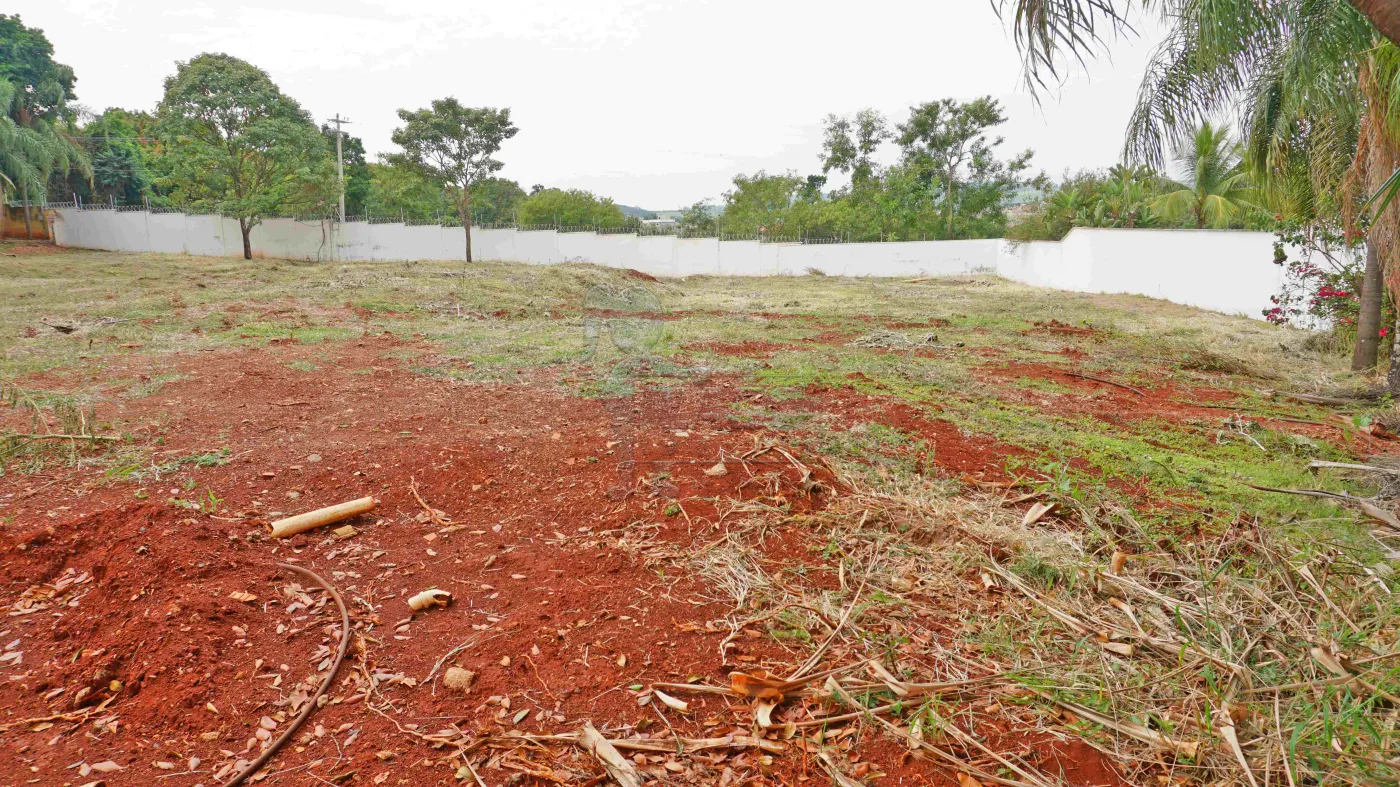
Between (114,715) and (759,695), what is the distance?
1830 mm

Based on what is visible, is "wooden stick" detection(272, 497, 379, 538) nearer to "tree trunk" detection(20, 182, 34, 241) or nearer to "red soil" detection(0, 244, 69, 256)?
"red soil" detection(0, 244, 69, 256)

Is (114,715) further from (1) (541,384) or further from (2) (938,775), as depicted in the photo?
(1) (541,384)

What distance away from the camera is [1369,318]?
7.75 metres

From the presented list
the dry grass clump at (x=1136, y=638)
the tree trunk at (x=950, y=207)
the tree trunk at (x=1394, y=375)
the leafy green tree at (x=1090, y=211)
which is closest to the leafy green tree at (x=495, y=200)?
the tree trunk at (x=950, y=207)

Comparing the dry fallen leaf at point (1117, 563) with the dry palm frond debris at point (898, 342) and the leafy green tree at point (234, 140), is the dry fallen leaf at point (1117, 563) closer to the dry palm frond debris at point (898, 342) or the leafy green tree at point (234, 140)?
the dry palm frond debris at point (898, 342)

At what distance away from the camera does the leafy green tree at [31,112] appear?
22.7 m

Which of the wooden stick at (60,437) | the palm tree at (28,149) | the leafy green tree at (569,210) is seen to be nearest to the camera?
the wooden stick at (60,437)

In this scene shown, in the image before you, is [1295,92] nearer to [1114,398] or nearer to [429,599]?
[1114,398]

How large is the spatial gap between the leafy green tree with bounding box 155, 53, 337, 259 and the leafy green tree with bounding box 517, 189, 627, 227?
10.0 meters

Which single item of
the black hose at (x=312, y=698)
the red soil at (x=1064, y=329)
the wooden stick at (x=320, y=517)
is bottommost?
the black hose at (x=312, y=698)

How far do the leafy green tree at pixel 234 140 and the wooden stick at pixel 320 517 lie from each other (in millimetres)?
21360

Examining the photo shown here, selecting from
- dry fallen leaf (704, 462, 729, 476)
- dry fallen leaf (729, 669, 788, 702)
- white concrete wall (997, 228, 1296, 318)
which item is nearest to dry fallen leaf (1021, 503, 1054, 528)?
dry fallen leaf (704, 462, 729, 476)

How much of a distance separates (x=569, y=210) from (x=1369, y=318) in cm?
2824

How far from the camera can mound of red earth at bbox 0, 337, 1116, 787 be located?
1.98 metres
